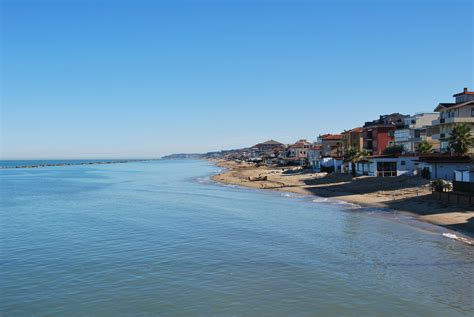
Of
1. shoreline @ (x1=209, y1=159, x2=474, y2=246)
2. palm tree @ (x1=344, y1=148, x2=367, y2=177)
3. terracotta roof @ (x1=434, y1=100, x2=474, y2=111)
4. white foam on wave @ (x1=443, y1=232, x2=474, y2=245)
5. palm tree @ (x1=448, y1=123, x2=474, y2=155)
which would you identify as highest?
terracotta roof @ (x1=434, y1=100, x2=474, y2=111)

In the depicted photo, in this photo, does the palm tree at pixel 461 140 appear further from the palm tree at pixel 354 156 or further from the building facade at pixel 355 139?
the building facade at pixel 355 139

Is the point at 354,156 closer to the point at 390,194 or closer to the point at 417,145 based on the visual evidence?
the point at 417,145

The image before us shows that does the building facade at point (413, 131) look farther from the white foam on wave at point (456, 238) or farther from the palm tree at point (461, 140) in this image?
the white foam on wave at point (456, 238)

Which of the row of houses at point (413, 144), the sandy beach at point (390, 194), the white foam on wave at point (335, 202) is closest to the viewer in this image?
the sandy beach at point (390, 194)

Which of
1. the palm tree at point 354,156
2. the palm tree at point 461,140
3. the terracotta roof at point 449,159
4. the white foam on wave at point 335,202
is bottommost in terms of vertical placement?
the white foam on wave at point 335,202

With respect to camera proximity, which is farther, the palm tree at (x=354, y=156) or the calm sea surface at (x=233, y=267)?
the palm tree at (x=354, y=156)

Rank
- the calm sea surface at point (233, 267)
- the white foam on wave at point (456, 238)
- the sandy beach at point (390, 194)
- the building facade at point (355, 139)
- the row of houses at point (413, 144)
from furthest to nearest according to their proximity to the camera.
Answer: the building facade at point (355, 139), the row of houses at point (413, 144), the sandy beach at point (390, 194), the white foam on wave at point (456, 238), the calm sea surface at point (233, 267)

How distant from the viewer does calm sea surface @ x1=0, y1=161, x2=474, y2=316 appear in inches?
702

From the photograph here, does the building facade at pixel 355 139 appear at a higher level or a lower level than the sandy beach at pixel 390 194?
higher

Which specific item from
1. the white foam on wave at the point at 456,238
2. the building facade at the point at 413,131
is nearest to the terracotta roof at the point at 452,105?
the building facade at the point at 413,131

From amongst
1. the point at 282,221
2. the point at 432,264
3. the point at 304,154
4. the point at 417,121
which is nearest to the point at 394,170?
the point at 417,121

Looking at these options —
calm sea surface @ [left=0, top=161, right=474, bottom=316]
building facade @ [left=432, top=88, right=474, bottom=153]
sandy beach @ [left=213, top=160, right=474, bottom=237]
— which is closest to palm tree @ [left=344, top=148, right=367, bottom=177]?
sandy beach @ [left=213, top=160, right=474, bottom=237]

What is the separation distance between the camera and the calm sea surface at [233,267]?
1783 cm

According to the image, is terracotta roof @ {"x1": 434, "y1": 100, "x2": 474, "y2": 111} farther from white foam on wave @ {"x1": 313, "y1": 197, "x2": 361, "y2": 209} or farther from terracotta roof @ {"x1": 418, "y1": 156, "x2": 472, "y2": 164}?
white foam on wave @ {"x1": 313, "y1": 197, "x2": 361, "y2": 209}
